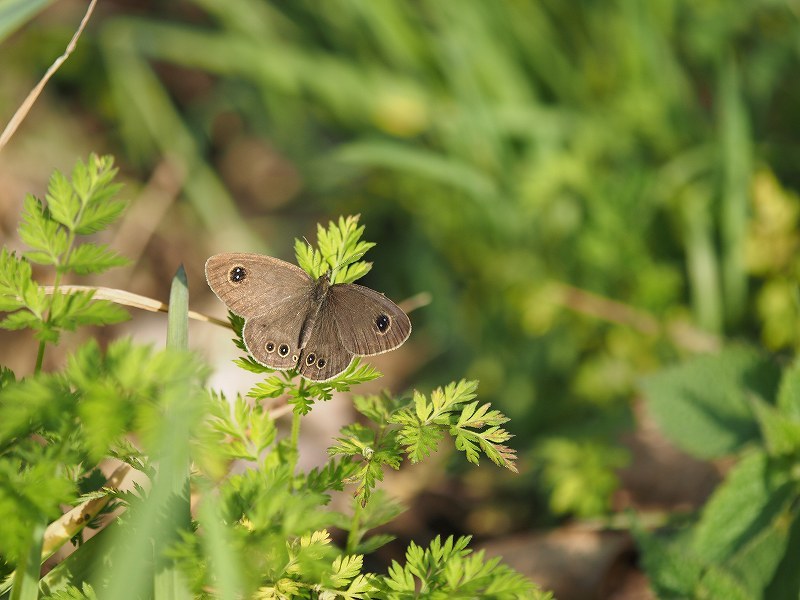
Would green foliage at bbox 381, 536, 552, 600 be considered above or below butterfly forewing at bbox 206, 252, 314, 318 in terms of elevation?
below

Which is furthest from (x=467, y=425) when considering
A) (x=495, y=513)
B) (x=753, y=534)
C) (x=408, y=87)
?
(x=408, y=87)

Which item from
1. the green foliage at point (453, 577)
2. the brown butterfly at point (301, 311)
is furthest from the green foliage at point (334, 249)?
the green foliage at point (453, 577)

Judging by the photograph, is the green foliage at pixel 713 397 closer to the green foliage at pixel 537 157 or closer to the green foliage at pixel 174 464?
the green foliage at pixel 537 157

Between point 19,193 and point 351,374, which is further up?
point 19,193

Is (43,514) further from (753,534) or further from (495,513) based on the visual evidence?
(495,513)

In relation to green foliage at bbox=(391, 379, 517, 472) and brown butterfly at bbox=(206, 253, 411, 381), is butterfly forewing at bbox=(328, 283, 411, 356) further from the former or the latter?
green foliage at bbox=(391, 379, 517, 472)

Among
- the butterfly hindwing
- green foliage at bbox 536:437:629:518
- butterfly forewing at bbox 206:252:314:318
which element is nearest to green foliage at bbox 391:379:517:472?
the butterfly hindwing
